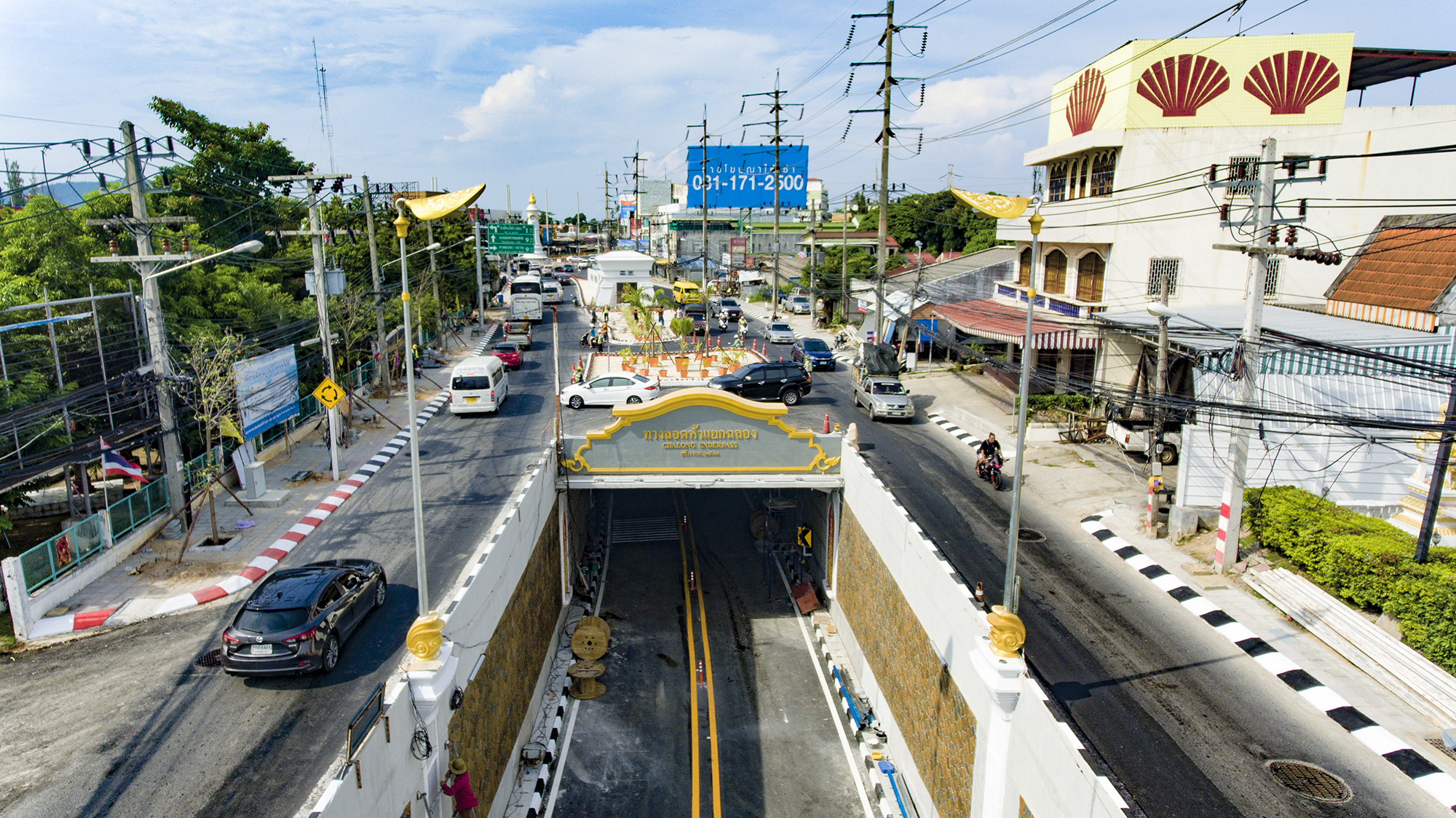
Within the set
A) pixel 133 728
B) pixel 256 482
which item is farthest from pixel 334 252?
pixel 133 728

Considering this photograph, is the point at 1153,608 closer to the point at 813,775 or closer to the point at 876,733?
the point at 876,733

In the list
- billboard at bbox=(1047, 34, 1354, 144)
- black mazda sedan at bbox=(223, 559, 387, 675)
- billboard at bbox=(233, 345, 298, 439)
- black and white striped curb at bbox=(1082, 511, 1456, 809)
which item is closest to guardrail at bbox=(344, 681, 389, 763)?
black mazda sedan at bbox=(223, 559, 387, 675)

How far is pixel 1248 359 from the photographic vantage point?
1809 cm

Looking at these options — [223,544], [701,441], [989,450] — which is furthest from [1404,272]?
Result: [223,544]

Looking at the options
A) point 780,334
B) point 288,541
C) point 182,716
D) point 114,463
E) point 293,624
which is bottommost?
point 182,716

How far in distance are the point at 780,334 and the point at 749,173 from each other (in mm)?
22495

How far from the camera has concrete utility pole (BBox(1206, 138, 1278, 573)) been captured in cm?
1742

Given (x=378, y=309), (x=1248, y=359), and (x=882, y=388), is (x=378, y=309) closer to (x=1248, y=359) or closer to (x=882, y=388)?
(x=882, y=388)

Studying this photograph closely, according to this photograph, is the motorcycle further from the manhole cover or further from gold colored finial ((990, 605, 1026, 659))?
gold colored finial ((990, 605, 1026, 659))

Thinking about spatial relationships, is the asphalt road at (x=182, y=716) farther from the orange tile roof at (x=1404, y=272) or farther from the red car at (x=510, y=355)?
the orange tile roof at (x=1404, y=272)

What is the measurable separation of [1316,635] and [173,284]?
A: 115ft

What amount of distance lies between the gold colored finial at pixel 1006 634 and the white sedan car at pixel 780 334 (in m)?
41.4

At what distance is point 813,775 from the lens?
15117mm

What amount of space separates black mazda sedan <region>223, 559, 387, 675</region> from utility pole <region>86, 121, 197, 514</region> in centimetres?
747
